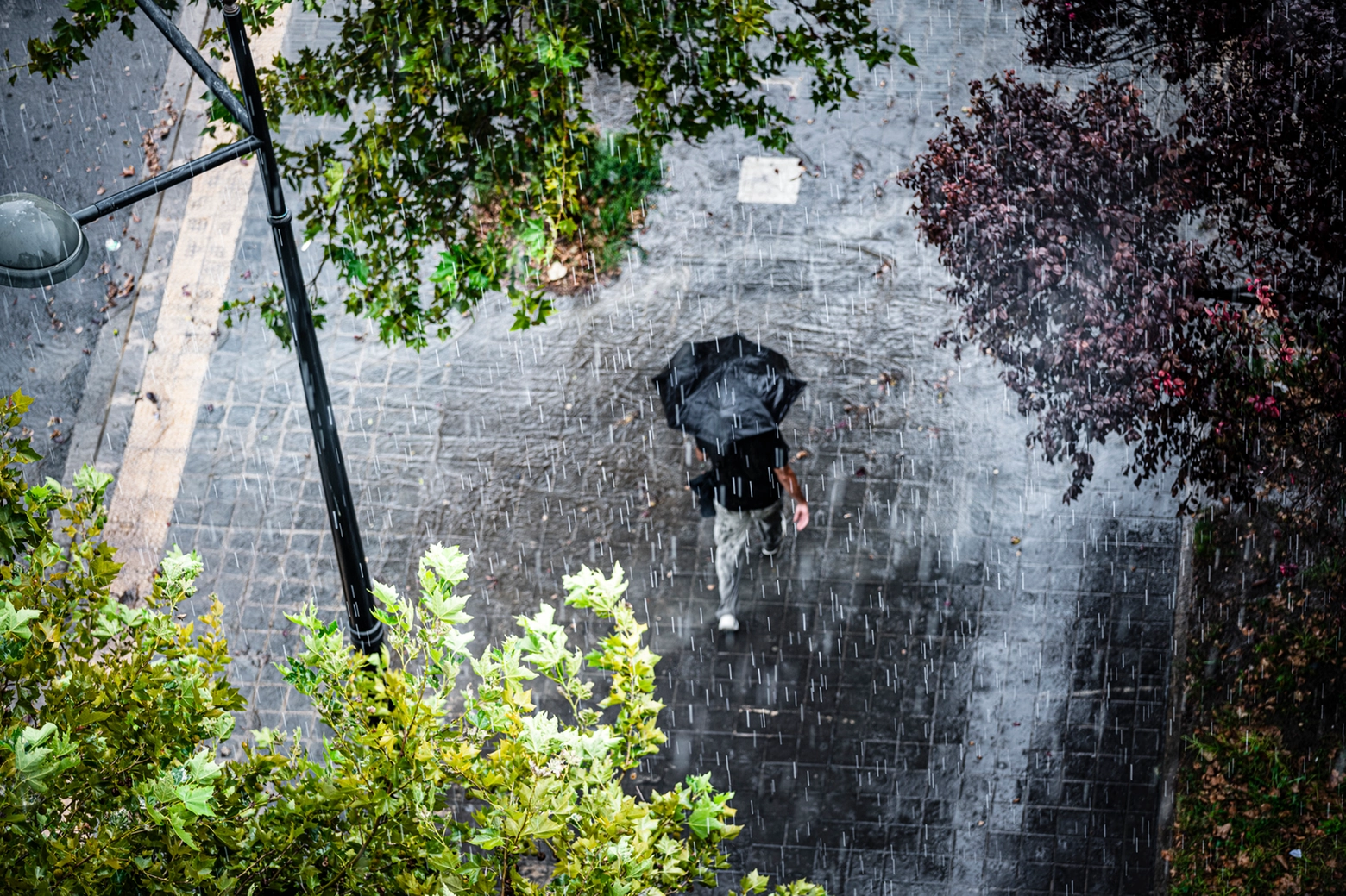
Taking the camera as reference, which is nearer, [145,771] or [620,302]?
[145,771]

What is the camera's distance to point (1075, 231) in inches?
265

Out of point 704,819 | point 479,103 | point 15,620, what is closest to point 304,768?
point 15,620

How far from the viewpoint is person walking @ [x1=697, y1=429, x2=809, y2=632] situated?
7613mm

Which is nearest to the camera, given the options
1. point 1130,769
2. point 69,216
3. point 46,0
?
point 69,216

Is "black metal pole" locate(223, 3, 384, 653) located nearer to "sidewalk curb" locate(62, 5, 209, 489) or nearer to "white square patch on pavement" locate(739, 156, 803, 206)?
"sidewalk curb" locate(62, 5, 209, 489)

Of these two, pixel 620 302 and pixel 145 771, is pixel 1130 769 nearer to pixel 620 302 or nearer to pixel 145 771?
pixel 620 302

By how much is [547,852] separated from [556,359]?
160 inches

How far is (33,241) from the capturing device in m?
4.75

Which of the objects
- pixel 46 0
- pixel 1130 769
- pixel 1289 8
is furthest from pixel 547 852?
pixel 46 0

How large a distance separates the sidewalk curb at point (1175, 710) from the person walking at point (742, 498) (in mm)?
2767

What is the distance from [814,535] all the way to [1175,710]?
273 cm

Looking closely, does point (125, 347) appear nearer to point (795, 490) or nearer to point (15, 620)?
point (795, 490)

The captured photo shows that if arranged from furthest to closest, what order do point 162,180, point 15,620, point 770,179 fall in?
point 770,179, point 162,180, point 15,620

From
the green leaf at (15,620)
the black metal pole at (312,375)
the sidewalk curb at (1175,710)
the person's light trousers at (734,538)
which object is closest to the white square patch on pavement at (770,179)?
the person's light trousers at (734,538)
